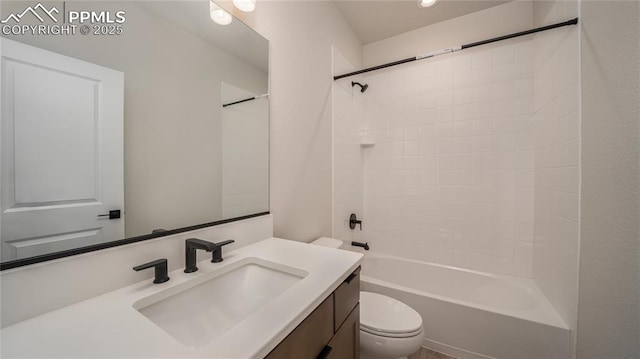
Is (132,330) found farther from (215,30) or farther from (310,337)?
(215,30)

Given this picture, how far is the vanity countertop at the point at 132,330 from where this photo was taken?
40 centimetres

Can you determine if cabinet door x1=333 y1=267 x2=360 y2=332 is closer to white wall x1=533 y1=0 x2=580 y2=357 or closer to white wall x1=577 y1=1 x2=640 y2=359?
white wall x1=577 y1=1 x2=640 y2=359

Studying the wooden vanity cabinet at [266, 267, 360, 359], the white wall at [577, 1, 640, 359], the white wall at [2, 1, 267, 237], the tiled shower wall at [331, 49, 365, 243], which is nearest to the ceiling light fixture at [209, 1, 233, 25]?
the white wall at [2, 1, 267, 237]

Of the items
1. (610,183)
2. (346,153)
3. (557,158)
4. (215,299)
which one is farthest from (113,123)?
(557,158)

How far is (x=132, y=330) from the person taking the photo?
0.46 metres

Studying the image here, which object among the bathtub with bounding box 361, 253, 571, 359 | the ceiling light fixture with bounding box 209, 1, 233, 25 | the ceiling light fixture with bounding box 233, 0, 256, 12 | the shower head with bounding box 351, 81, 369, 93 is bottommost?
the bathtub with bounding box 361, 253, 571, 359

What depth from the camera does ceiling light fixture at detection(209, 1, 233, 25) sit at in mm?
919

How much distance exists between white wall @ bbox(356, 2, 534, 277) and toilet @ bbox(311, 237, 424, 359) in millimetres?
1000

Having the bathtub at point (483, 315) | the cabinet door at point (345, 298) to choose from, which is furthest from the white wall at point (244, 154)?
the bathtub at point (483, 315)

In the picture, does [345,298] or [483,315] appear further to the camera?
[483,315]

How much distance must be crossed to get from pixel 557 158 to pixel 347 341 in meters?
1.66

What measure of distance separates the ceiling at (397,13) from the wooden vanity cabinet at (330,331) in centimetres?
209

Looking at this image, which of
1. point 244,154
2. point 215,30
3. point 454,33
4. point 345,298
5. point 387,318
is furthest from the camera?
point 454,33

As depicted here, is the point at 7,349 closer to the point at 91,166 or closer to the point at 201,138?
the point at 91,166
